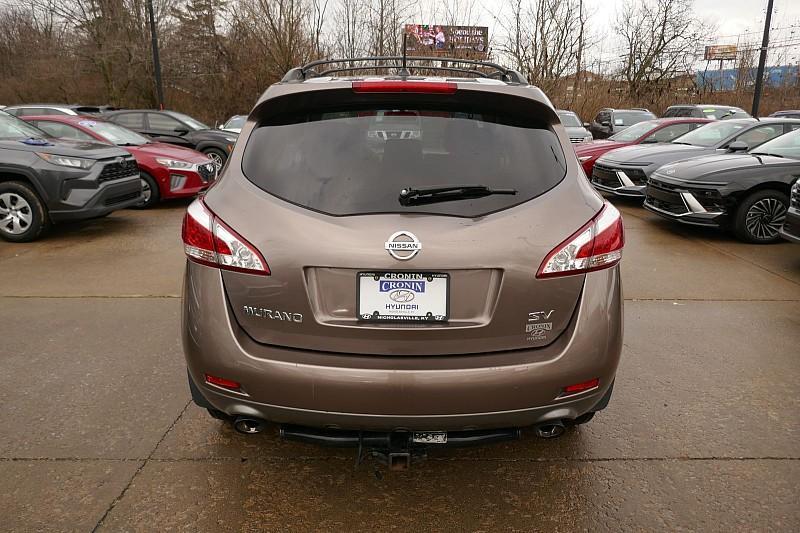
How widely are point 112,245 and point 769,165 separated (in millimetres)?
8196

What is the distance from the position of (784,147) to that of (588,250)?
7405 mm

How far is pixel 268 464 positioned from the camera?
2.68 meters

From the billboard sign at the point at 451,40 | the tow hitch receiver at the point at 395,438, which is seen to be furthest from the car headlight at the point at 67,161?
the billboard sign at the point at 451,40

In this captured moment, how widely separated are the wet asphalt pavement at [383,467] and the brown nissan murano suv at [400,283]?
0.39m

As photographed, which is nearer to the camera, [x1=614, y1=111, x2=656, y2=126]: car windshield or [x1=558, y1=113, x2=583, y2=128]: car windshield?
[x1=558, y1=113, x2=583, y2=128]: car windshield

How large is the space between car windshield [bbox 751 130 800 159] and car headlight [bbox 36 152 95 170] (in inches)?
348

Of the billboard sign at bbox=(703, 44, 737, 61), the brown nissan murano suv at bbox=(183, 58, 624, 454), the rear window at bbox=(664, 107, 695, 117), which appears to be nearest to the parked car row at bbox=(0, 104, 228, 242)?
the brown nissan murano suv at bbox=(183, 58, 624, 454)

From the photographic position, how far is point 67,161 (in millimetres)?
7023

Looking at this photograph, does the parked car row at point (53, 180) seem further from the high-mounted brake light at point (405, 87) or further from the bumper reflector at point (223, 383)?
the high-mounted brake light at point (405, 87)

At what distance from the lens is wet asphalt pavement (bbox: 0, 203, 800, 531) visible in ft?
7.68

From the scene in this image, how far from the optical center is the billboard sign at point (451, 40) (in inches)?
1099

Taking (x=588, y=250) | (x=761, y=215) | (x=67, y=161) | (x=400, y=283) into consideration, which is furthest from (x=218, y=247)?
(x=761, y=215)

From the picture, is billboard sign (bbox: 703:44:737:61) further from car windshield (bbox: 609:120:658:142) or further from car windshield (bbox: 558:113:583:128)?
car windshield (bbox: 609:120:658:142)

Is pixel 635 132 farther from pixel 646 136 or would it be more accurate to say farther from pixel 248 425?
pixel 248 425
